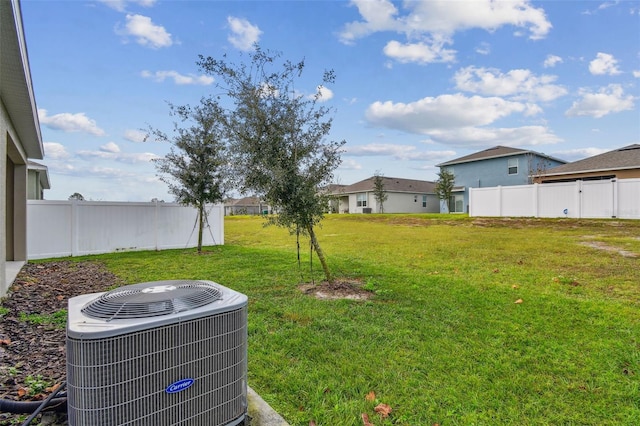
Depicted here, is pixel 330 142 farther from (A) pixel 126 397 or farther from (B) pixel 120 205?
(B) pixel 120 205

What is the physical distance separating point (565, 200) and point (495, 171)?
9116mm

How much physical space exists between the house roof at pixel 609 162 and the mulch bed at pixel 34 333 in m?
23.7

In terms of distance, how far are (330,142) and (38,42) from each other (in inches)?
221

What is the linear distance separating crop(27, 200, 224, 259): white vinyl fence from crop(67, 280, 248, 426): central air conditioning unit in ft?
34.5

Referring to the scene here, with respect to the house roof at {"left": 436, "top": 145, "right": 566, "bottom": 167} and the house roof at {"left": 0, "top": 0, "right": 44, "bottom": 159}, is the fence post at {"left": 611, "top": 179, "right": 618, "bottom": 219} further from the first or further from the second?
the house roof at {"left": 0, "top": 0, "right": 44, "bottom": 159}

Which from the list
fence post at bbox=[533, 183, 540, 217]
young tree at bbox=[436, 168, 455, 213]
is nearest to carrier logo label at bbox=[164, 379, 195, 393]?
fence post at bbox=[533, 183, 540, 217]

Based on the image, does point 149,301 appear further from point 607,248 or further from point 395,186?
point 395,186

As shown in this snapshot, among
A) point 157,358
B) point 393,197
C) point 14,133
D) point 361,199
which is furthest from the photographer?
point 361,199

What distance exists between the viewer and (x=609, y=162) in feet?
61.8

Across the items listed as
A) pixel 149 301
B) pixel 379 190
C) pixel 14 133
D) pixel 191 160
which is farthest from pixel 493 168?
pixel 149 301

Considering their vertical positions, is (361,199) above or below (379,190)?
below

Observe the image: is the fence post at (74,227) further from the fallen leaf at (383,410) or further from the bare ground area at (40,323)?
the fallen leaf at (383,410)

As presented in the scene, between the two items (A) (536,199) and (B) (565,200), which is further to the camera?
(A) (536,199)

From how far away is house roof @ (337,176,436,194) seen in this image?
34500 millimetres
